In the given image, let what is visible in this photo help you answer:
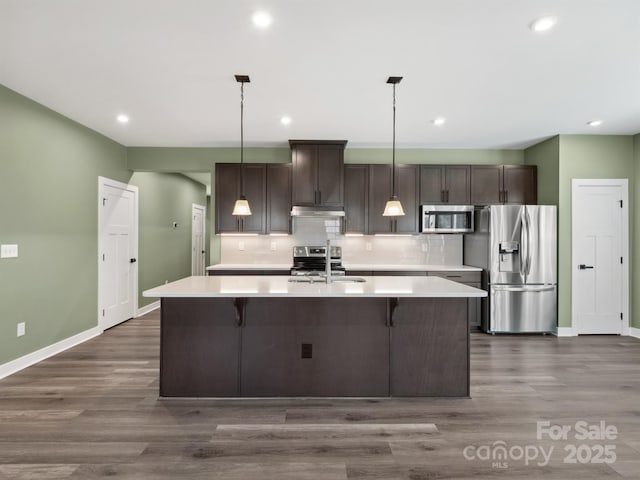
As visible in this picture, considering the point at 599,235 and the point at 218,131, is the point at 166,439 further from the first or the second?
the point at 599,235

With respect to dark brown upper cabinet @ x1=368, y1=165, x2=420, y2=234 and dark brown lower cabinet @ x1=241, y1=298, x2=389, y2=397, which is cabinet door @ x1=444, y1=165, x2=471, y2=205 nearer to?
dark brown upper cabinet @ x1=368, y1=165, x2=420, y2=234

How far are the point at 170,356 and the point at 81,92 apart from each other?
2.69 meters

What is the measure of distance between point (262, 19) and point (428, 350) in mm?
2683

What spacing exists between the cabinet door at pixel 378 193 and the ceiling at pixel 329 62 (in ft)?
2.79

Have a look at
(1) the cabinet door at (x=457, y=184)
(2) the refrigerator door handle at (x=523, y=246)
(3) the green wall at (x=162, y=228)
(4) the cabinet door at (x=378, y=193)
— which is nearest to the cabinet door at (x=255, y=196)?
(4) the cabinet door at (x=378, y=193)

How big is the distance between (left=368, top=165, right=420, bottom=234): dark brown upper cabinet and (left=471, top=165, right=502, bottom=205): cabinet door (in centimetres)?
85

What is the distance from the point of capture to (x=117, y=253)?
529cm

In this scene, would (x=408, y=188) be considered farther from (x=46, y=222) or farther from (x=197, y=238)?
(x=197, y=238)

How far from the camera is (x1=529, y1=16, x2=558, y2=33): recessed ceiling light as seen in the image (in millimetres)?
2307

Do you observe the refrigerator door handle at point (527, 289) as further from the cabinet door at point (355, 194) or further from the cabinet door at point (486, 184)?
the cabinet door at point (355, 194)

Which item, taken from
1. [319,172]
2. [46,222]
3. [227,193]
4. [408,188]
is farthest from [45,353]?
[408,188]

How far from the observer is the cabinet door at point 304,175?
516cm

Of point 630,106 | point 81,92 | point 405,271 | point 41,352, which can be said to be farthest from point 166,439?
point 630,106

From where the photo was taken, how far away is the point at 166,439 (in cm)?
228
